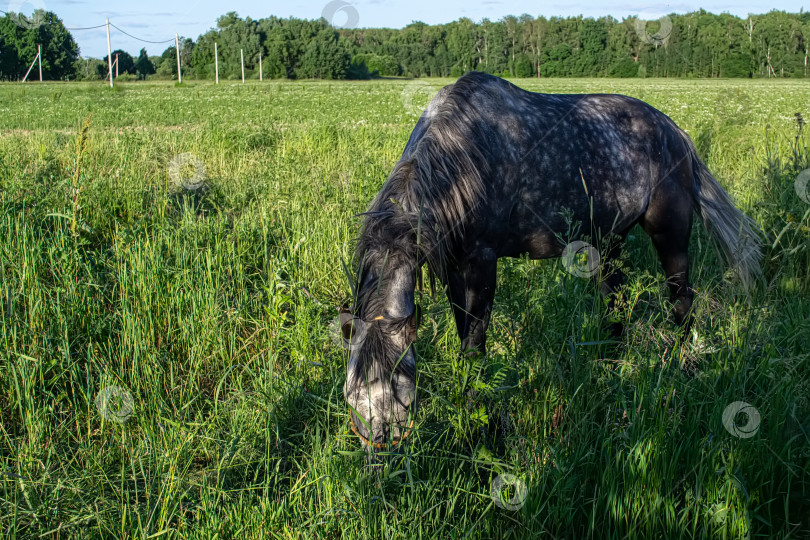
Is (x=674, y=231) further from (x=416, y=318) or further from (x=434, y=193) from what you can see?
(x=416, y=318)

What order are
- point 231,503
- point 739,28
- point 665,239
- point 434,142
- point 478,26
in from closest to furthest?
point 231,503 → point 434,142 → point 665,239 → point 739,28 → point 478,26

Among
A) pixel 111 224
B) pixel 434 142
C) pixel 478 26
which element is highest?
pixel 478 26

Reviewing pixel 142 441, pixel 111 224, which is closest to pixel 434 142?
pixel 142 441

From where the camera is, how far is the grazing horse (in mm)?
2043

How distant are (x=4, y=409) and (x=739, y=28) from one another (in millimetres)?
31200

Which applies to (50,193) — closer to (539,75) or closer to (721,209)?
(721,209)

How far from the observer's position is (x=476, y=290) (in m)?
2.95

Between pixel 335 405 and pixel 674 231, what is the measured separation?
2724 mm

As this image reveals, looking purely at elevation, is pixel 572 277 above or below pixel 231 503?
above

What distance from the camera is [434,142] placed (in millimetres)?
2740

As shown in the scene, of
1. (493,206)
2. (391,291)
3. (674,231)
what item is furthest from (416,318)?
(674,231)

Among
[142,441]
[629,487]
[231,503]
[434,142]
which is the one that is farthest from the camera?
[434,142]

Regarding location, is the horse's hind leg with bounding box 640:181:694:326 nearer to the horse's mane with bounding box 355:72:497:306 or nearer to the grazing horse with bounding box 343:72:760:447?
the grazing horse with bounding box 343:72:760:447

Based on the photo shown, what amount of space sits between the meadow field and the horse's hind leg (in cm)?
24
